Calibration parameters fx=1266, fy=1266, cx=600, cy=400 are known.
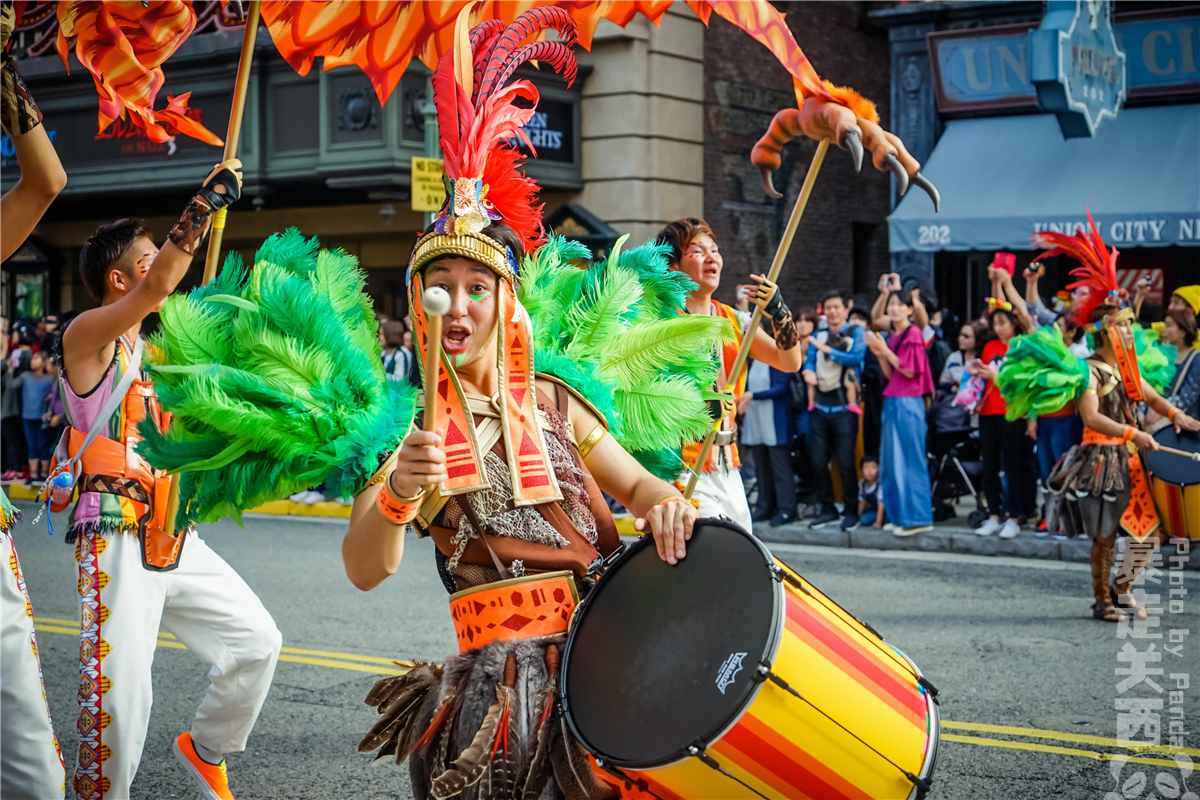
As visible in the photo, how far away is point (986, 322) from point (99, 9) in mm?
8738

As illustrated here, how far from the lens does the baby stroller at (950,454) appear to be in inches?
448

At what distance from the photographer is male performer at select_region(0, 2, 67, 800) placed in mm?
3342

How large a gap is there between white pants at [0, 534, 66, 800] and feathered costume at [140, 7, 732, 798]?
0.68 meters

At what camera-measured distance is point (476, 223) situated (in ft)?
9.62

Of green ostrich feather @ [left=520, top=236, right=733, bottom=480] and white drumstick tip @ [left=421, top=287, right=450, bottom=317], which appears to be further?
green ostrich feather @ [left=520, top=236, right=733, bottom=480]

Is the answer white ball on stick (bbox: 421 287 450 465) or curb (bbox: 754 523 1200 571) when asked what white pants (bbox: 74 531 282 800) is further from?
curb (bbox: 754 523 1200 571)

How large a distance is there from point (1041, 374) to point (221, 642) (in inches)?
213

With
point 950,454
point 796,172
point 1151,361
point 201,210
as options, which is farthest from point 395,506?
point 796,172

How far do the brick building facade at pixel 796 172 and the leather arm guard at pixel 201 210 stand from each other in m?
13.0

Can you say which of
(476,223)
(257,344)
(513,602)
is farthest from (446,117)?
(513,602)

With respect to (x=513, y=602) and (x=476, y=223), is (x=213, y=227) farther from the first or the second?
(x=513, y=602)

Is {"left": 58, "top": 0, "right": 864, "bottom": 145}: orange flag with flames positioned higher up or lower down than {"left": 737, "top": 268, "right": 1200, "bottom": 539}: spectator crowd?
higher up

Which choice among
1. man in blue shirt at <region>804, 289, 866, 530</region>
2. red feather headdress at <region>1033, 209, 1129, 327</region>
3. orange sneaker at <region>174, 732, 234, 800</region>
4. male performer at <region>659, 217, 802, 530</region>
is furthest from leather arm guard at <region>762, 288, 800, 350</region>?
man in blue shirt at <region>804, 289, 866, 530</region>

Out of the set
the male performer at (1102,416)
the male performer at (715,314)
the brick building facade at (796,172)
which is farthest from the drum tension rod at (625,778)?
the brick building facade at (796,172)
